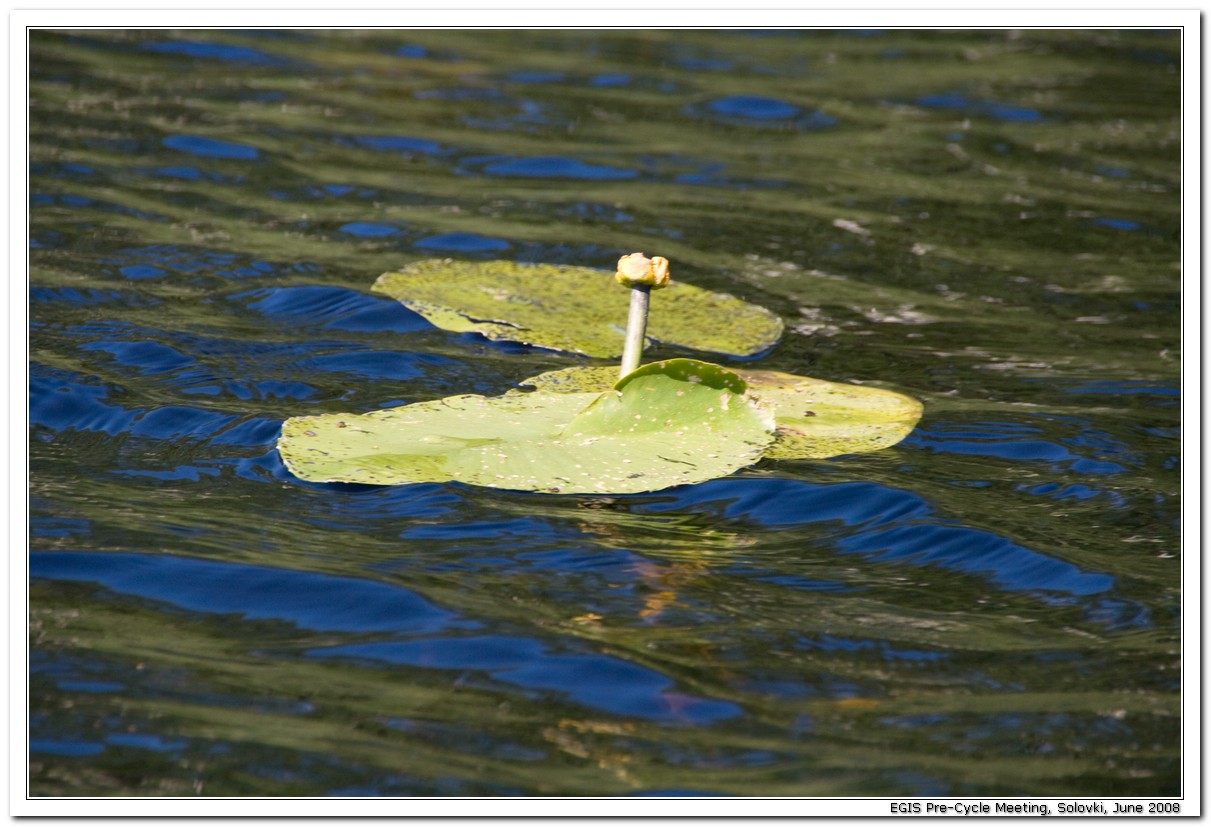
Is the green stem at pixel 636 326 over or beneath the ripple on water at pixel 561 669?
over

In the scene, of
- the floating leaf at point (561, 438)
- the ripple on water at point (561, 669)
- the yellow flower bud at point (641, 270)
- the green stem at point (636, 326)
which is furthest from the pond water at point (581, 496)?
the yellow flower bud at point (641, 270)

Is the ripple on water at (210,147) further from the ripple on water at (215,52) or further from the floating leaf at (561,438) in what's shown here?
the floating leaf at (561,438)

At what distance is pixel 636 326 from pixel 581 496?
421mm

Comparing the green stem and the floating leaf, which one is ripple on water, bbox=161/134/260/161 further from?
the green stem

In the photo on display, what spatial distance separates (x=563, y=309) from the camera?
13.4ft

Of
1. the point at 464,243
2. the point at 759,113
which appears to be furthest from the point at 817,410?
the point at 759,113

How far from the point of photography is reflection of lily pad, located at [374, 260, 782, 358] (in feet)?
12.8

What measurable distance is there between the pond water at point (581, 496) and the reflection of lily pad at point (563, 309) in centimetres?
10

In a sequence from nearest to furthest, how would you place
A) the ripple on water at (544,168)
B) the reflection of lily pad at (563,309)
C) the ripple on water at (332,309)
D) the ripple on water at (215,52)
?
the reflection of lily pad at (563,309) → the ripple on water at (332,309) → the ripple on water at (544,168) → the ripple on water at (215,52)

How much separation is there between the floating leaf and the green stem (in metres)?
0.07

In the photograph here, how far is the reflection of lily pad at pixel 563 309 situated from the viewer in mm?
3895

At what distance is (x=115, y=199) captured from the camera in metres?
5.14

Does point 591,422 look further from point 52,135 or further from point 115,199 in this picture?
point 52,135

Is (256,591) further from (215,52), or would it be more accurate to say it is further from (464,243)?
(215,52)
